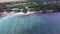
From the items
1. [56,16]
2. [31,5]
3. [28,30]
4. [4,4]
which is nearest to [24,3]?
[31,5]

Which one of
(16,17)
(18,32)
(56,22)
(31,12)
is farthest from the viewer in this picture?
(31,12)

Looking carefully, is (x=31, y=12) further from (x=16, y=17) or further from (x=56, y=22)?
(x=56, y=22)

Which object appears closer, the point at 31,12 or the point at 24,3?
the point at 31,12

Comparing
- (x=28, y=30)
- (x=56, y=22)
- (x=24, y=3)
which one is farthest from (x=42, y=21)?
(x=24, y=3)

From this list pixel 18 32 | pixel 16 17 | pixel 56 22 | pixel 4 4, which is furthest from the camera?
pixel 4 4

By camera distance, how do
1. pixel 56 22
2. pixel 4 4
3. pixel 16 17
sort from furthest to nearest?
pixel 4 4
pixel 16 17
pixel 56 22

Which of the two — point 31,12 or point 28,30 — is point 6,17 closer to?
point 31,12
